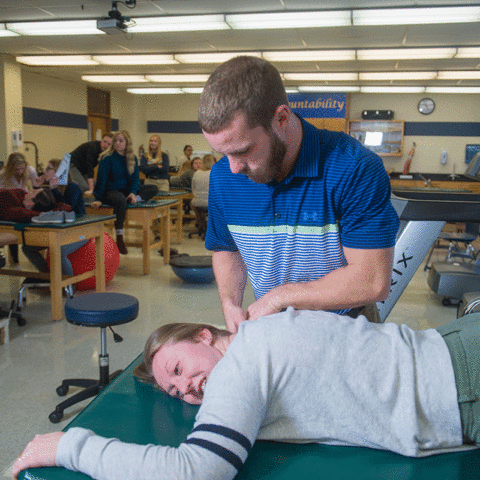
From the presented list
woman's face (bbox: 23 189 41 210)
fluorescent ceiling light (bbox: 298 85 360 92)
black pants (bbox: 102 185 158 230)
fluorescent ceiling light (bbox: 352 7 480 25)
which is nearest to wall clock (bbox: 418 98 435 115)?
fluorescent ceiling light (bbox: 298 85 360 92)

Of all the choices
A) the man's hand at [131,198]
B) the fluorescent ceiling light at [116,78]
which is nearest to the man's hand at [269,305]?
the man's hand at [131,198]

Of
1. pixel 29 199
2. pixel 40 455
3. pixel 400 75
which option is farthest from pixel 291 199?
pixel 400 75

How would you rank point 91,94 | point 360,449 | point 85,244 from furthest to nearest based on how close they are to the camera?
point 91,94, point 85,244, point 360,449

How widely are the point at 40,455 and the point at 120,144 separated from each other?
4604mm

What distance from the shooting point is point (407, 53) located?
684 centimetres

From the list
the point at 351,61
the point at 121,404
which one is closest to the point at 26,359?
the point at 121,404

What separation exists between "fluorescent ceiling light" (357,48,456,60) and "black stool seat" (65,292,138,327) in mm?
5769

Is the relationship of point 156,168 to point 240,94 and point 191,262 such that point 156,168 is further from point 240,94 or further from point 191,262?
point 240,94

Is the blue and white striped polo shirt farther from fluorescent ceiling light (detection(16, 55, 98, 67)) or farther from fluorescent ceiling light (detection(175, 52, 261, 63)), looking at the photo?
fluorescent ceiling light (detection(16, 55, 98, 67))

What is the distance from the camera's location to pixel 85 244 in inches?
171

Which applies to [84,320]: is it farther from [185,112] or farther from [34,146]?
[185,112]

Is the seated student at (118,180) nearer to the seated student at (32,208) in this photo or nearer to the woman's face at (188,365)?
the seated student at (32,208)

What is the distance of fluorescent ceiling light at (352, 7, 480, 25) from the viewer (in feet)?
16.0

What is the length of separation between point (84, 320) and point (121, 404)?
0.99 meters
